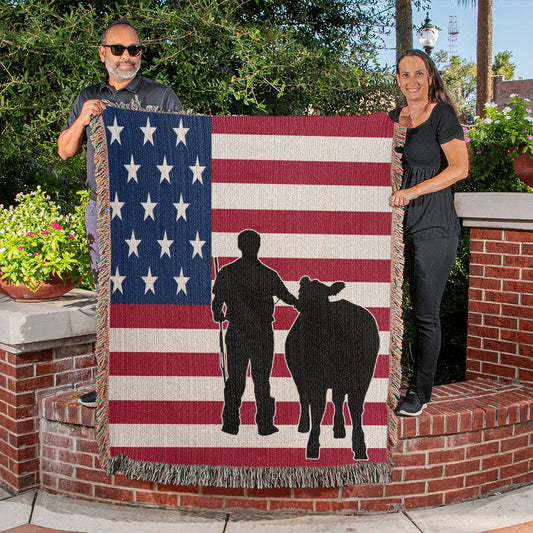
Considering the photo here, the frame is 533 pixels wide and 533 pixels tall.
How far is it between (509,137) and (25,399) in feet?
10.6

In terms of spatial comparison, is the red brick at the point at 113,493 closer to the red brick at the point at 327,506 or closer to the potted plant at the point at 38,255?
the red brick at the point at 327,506

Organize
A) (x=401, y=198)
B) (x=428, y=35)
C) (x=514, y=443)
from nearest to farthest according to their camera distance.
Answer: (x=401, y=198) < (x=514, y=443) < (x=428, y=35)

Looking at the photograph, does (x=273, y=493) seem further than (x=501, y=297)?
No

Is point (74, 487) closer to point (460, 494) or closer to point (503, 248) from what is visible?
point (460, 494)

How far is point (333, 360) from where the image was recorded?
8.54 feet

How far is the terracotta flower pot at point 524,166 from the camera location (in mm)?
3602

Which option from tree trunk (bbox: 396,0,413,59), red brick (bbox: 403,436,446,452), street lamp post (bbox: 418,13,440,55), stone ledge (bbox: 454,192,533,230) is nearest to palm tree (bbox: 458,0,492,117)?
street lamp post (bbox: 418,13,440,55)

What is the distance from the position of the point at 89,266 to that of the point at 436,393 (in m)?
2.02

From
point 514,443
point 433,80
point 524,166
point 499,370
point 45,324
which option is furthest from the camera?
point 524,166

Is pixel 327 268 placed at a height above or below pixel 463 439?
above

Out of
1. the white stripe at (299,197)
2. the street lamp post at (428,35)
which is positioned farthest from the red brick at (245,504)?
the street lamp post at (428,35)

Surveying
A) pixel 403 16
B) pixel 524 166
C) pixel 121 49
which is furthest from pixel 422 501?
pixel 403 16

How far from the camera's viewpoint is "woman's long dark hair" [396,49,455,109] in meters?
2.63

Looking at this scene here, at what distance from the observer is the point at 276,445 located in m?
2.61
